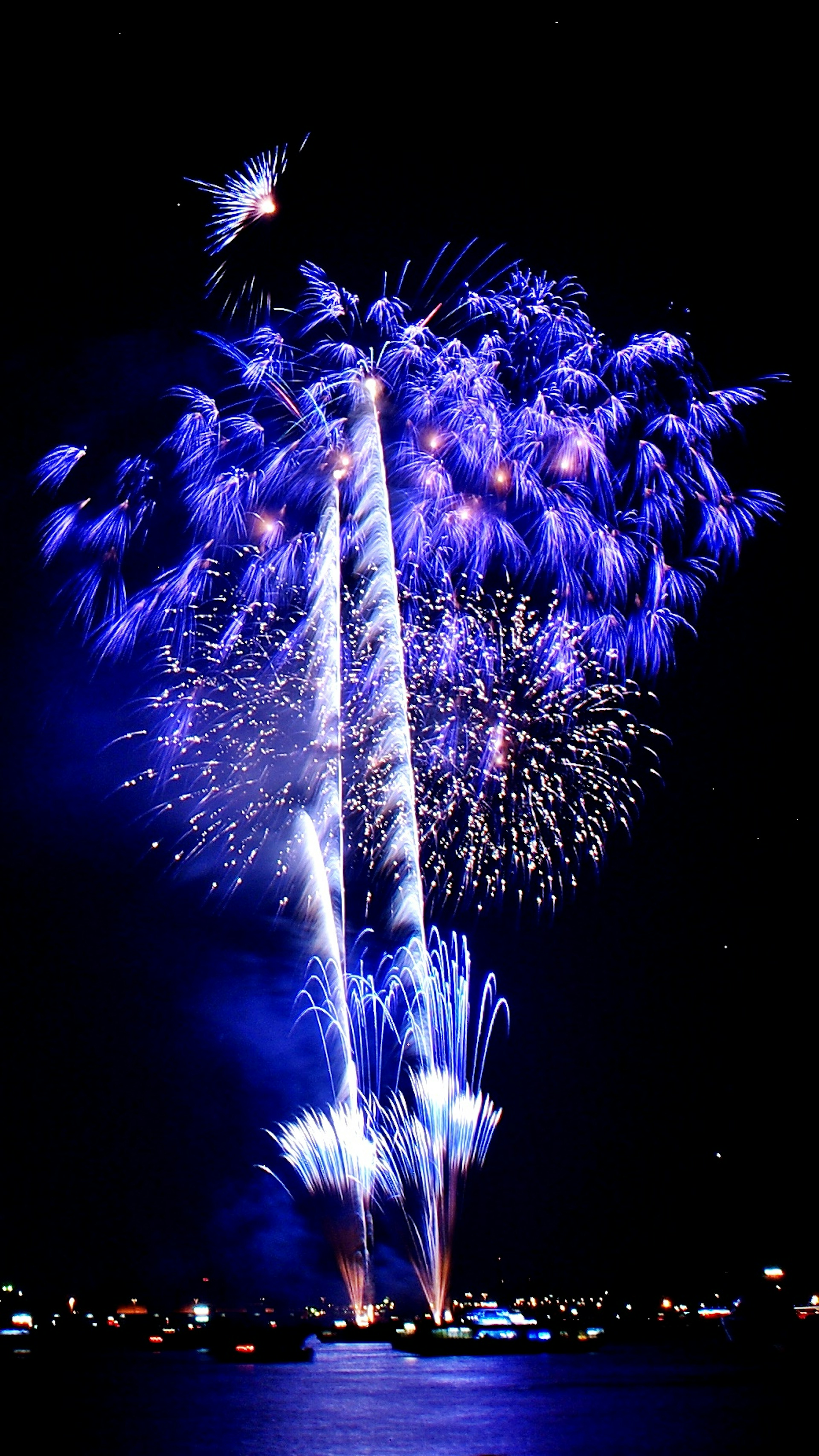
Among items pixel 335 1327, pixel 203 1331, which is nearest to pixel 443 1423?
pixel 203 1331

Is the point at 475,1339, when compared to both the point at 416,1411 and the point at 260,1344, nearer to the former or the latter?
the point at 260,1344

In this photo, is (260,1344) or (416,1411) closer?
(416,1411)

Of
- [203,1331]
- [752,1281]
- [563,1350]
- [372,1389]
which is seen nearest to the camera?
[372,1389]

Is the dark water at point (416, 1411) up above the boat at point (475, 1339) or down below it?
below

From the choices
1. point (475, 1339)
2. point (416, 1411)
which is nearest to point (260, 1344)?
point (475, 1339)

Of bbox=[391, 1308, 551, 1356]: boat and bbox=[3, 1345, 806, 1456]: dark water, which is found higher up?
bbox=[391, 1308, 551, 1356]: boat

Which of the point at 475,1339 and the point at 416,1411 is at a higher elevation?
the point at 475,1339

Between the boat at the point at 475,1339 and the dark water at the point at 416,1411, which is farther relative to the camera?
the boat at the point at 475,1339

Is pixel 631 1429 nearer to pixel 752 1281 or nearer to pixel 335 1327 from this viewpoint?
pixel 752 1281
